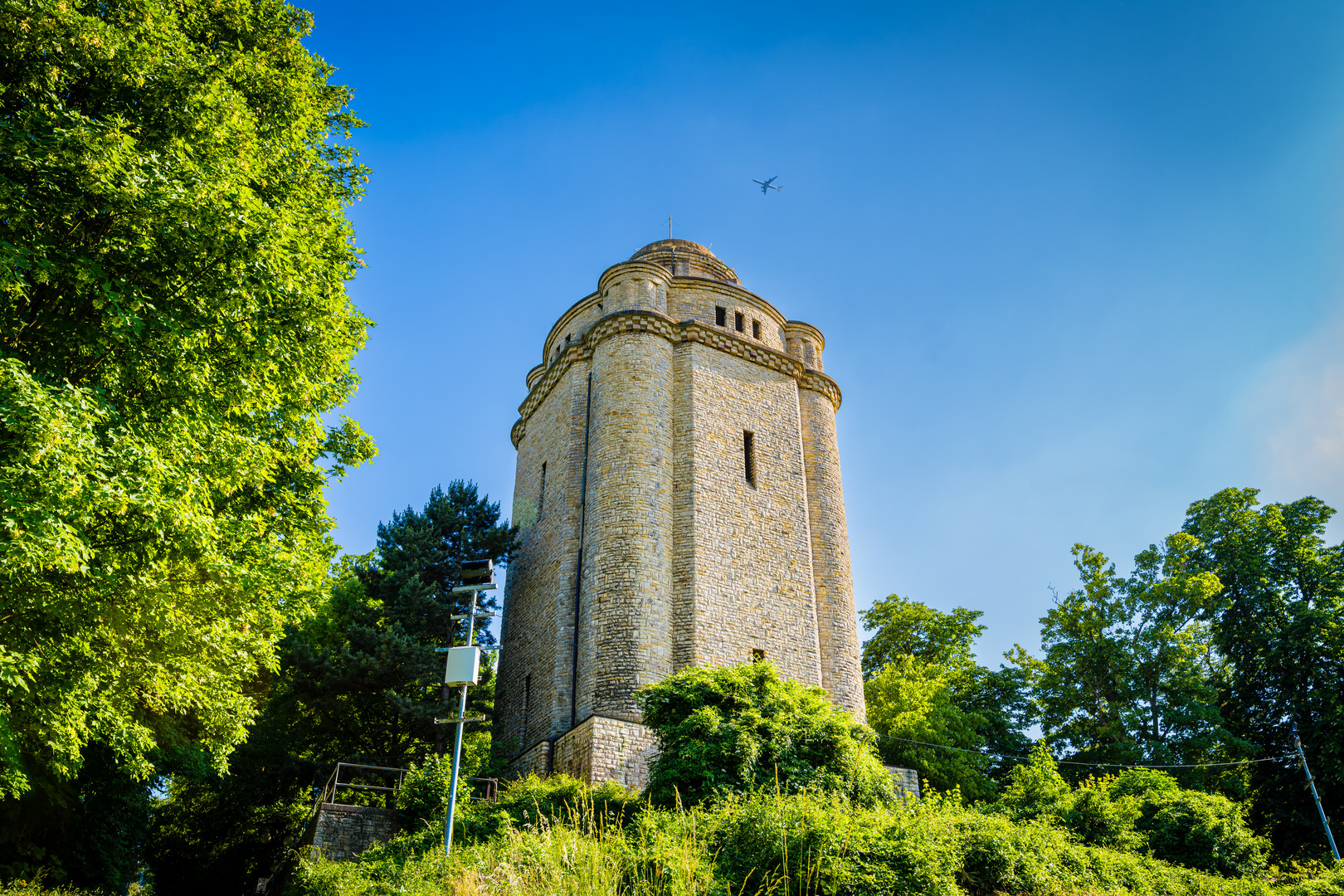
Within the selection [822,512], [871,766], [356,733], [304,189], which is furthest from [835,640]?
[304,189]

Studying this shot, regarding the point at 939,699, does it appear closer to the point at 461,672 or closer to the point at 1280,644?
the point at 1280,644

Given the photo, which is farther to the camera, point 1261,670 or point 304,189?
point 1261,670

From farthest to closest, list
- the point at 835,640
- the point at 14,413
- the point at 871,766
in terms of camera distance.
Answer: the point at 835,640
the point at 871,766
the point at 14,413

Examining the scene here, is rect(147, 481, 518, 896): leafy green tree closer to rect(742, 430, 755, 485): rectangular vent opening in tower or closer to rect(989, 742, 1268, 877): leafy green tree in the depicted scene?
rect(742, 430, 755, 485): rectangular vent opening in tower

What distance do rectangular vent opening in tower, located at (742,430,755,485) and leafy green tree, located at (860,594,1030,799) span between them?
28.6 ft

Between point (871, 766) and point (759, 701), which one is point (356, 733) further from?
point (871, 766)

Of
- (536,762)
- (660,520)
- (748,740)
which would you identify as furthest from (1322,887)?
(536,762)

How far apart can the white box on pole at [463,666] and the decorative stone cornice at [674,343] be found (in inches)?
485

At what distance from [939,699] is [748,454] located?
34.6ft

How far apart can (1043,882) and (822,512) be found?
40.1 feet

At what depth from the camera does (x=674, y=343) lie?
2188 centimetres

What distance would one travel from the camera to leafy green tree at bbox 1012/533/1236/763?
2434cm

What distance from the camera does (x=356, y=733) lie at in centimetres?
1898

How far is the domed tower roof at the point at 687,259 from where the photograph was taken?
2506cm
